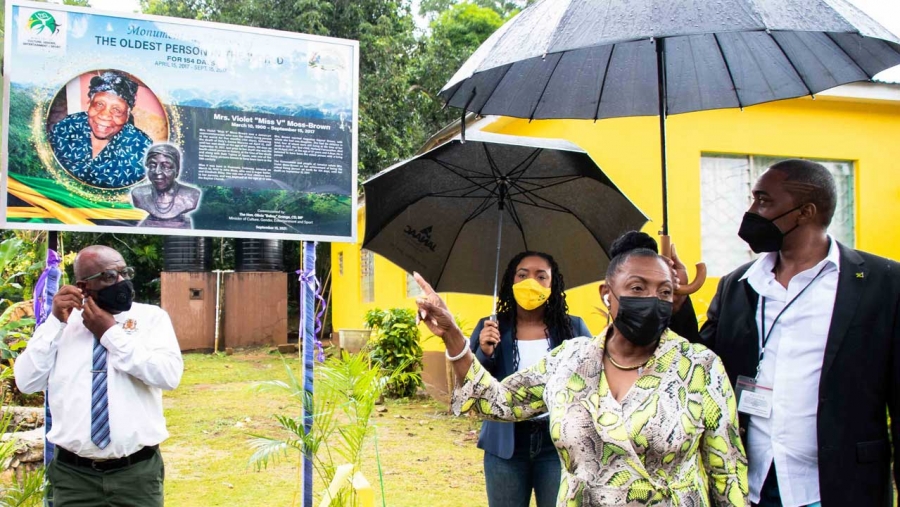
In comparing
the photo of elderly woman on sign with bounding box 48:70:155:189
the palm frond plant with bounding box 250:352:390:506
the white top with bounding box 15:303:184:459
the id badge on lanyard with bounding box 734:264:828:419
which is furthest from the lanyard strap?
the photo of elderly woman on sign with bounding box 48:70:155:189

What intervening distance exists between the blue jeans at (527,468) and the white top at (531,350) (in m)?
0.31

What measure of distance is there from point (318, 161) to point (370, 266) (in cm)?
1201

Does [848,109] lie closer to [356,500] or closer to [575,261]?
[575,261]

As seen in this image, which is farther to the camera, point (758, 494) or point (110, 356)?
point (110, 356)

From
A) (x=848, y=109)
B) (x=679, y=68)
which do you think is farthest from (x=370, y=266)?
(x=679, y=68)

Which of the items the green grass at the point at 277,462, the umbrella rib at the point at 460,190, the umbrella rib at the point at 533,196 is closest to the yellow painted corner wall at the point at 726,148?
the green grass at the point at 277,462

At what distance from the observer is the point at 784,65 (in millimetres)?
3039

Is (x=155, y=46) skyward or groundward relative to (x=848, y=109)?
groundward

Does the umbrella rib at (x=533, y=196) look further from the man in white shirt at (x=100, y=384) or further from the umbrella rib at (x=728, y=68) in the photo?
the man in white shirt at (x=100, y=384)

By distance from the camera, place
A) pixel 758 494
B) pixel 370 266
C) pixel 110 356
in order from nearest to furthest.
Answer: pixel 758 494
pixel 110 356
pixel 370 266

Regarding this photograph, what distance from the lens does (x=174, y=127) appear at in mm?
3842

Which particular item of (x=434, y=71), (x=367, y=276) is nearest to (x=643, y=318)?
(x=367, y=276)

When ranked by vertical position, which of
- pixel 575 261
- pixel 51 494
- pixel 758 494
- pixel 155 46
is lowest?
pixel 51 494

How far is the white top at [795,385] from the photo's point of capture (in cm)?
238
